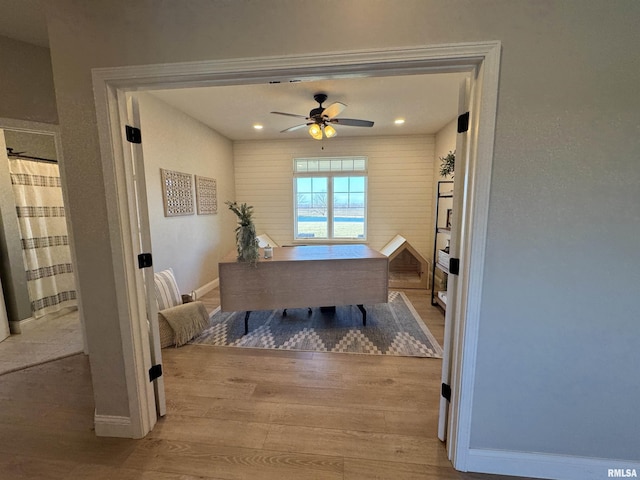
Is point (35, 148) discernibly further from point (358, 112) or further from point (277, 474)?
point (277, 474)

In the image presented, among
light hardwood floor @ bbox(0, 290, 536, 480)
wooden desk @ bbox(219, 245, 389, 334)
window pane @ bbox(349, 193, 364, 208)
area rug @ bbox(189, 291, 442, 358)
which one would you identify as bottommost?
light hardwood floor @ bbox(0, 290, 536, 480)

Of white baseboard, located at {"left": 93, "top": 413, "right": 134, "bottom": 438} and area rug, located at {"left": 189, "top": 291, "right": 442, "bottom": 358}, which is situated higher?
white baseboard, located at {"left": 93, "top": 413, "right": 134, "bottom": 438}

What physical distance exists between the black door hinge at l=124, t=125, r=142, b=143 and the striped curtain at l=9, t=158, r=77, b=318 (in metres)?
2.81

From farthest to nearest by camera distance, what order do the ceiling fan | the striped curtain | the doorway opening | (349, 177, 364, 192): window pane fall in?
1. (349, 177, 364, 192): window pane
2. the striped curtain
3. the ceiling fan
4. the doorway opening

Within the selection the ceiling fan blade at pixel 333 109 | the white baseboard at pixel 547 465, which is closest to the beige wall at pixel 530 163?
the white baseboard at pixel 547 465

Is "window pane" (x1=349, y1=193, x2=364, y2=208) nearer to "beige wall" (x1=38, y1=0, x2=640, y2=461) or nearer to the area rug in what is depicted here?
the area rug

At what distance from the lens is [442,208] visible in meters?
4.23

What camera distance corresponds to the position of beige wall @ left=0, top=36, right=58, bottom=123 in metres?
2.08

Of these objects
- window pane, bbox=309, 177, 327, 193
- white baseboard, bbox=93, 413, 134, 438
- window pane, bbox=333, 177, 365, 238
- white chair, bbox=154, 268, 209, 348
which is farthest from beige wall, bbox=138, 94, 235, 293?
window pane, bbox=333, 177, 365, 238

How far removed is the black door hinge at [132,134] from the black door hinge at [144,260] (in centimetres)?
63

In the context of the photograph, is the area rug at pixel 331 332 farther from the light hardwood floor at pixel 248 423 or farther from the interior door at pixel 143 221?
the interior door at pixel 143 221

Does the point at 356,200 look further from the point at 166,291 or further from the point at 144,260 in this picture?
the point at 144,260

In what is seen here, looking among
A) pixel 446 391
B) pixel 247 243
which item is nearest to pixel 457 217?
pixel 446 391

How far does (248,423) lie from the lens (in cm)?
167
